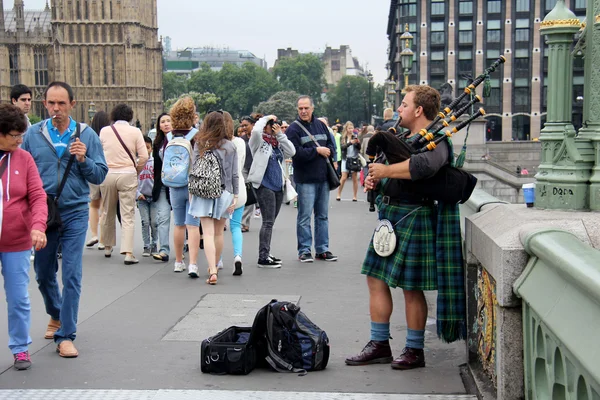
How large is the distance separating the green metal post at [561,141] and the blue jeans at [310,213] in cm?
479

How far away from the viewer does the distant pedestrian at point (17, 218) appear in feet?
19.2

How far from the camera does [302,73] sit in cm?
19625

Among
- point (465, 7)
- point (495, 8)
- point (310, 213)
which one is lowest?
point (310, 213)

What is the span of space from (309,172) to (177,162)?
1.63 metres

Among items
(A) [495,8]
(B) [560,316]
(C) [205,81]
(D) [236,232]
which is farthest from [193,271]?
(C) [205,81]

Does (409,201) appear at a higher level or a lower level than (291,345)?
higher

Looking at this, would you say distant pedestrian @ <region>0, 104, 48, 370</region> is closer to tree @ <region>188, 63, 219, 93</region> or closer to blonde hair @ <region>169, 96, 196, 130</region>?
blonde hair @ <region>169, 96, 196, 130</region>

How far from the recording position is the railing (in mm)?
3012

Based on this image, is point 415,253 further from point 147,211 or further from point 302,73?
point 302,73

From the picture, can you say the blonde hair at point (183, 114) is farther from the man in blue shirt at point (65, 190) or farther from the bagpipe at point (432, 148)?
the bagpipe at point (432, 148)

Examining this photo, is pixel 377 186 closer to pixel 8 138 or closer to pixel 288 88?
pixel 8 138

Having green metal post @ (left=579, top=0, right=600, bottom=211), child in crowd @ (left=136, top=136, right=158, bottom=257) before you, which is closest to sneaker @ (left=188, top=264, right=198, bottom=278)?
child in crowd @ (left=136, top=136, right=158, bottom=257)

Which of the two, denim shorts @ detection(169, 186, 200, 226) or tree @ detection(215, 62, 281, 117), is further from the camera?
tree @ detection(215, 62, 281, 117)

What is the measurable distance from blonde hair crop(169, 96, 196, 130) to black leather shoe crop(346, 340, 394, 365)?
5.08m
